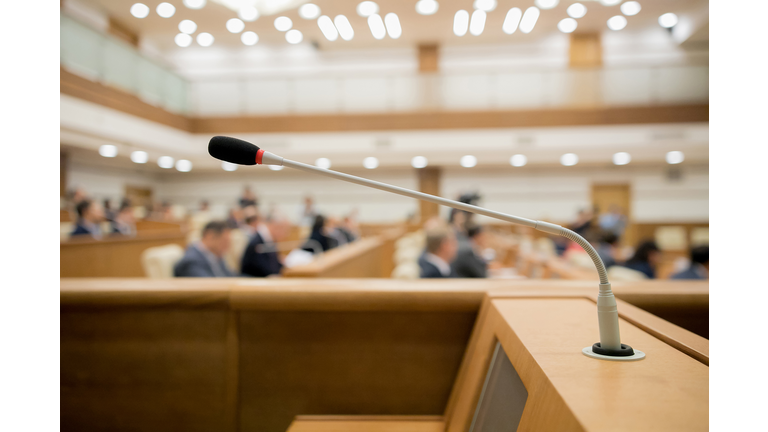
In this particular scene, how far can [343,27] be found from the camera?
8.52 ft

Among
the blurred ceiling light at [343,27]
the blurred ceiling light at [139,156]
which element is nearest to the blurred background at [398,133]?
the blurred ceiling light at [139,156]

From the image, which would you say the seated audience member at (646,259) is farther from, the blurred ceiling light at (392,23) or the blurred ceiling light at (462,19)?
the blurred ceiling light at (392,23)

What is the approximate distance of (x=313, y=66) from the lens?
1212 cm

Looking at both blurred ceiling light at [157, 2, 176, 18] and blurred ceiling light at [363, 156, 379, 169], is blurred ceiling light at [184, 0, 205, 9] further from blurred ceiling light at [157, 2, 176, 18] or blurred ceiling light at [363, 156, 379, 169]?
blurred ceiling light at [363, 156, 379, 169]

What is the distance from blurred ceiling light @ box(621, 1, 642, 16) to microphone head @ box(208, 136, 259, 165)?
528 cm

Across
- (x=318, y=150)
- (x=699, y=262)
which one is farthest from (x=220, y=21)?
(x=318, y=150)

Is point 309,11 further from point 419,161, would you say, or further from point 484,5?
point 419,161

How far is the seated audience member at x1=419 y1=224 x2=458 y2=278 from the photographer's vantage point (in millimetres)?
3321

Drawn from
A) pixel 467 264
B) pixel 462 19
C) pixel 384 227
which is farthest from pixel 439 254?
pixel 384 227

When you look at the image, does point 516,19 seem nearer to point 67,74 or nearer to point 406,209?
point 67,74

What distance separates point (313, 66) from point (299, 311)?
11806 millimetres

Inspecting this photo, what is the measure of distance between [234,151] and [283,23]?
126 inches

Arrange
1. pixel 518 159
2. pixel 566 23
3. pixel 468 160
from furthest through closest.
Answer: pixel 468 160, pixel 518 159, pixel 566 23

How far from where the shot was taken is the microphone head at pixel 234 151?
801mm
